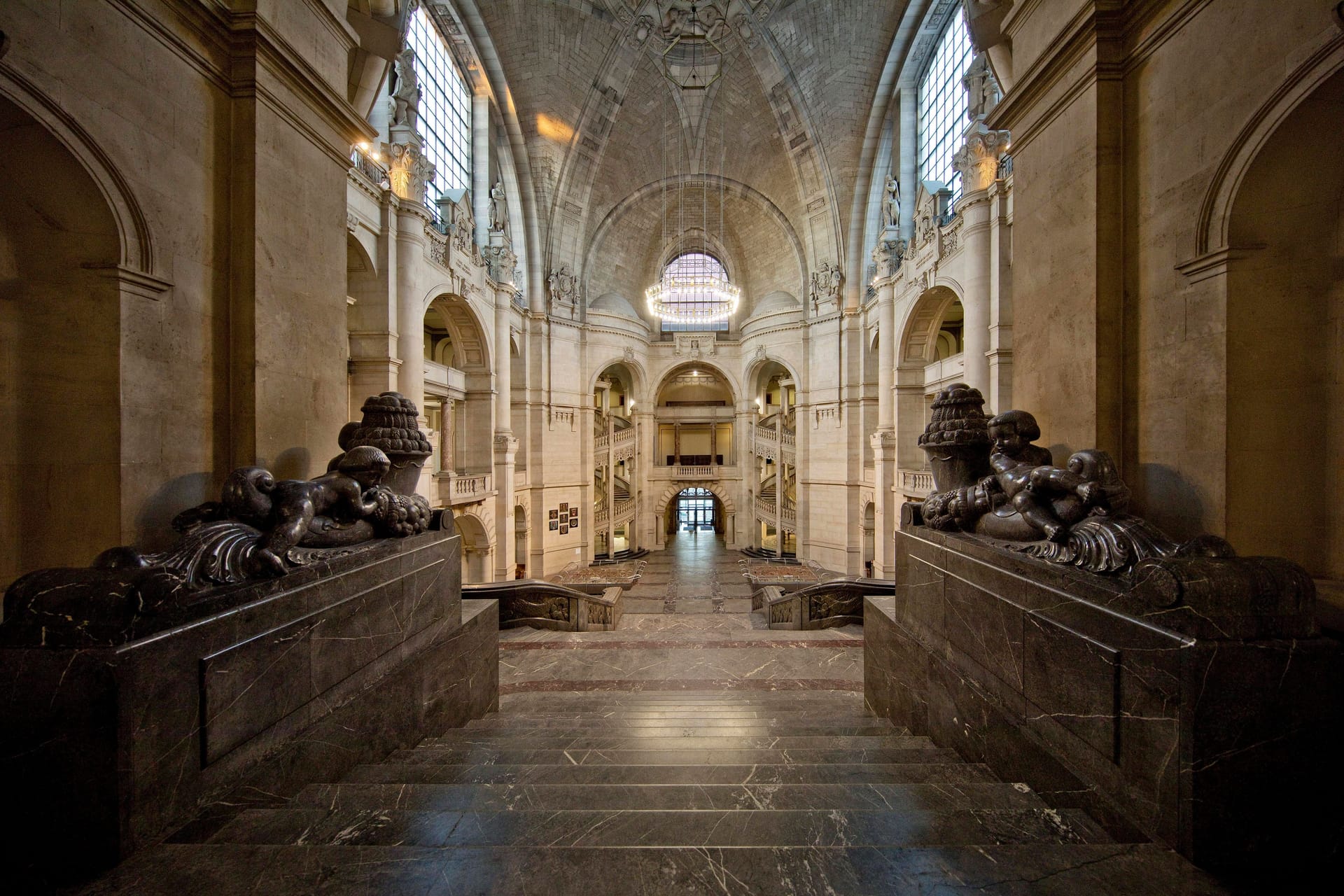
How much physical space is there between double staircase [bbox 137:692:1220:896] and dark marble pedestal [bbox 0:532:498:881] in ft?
0.72

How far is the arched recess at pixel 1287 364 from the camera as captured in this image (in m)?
3.18

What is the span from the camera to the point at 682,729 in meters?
3.90

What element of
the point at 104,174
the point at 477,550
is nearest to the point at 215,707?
the point at 104,174

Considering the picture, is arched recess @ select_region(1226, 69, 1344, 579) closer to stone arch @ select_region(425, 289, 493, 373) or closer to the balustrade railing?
the balustrade railing

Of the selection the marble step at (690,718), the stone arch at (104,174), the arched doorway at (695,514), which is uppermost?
the stone arch at (104,174)

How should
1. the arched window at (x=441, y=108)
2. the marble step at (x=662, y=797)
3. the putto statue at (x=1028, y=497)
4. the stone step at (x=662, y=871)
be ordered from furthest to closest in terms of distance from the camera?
the arched window at (x=441, y=108)
the putto statue at (x=1028, y=497)
the marble step at (x=662, y=797)
the stone step at (x=662, y=871)

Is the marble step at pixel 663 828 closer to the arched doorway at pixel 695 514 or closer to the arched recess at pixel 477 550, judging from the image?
the arched recess at pixel 477 550

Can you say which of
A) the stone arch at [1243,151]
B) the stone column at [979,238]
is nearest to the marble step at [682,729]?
the stone arch at [1243,151]

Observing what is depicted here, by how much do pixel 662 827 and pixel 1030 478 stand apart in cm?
277

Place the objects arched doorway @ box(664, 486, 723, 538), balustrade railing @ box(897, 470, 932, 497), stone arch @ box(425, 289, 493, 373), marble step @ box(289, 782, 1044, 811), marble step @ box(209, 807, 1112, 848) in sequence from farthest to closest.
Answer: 1. arched doorway @ box(664, 486, 723, 538)
2. stone arch @ box(425, 289, 493, 373)
3. balustrade railing @ box(897, 470, 932, 497)
4. marble step @ box(289, 782, 1044, 811)
5. marble step @ box(209, 807, 1112, 848)

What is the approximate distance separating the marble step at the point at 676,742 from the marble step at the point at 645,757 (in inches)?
1.7

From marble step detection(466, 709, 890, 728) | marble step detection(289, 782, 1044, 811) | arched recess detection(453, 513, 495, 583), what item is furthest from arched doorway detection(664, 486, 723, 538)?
marble step detection(289, 782, 1044, 811)

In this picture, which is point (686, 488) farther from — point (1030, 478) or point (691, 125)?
point (1030, 478)

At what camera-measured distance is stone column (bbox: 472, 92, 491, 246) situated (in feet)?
46.1
